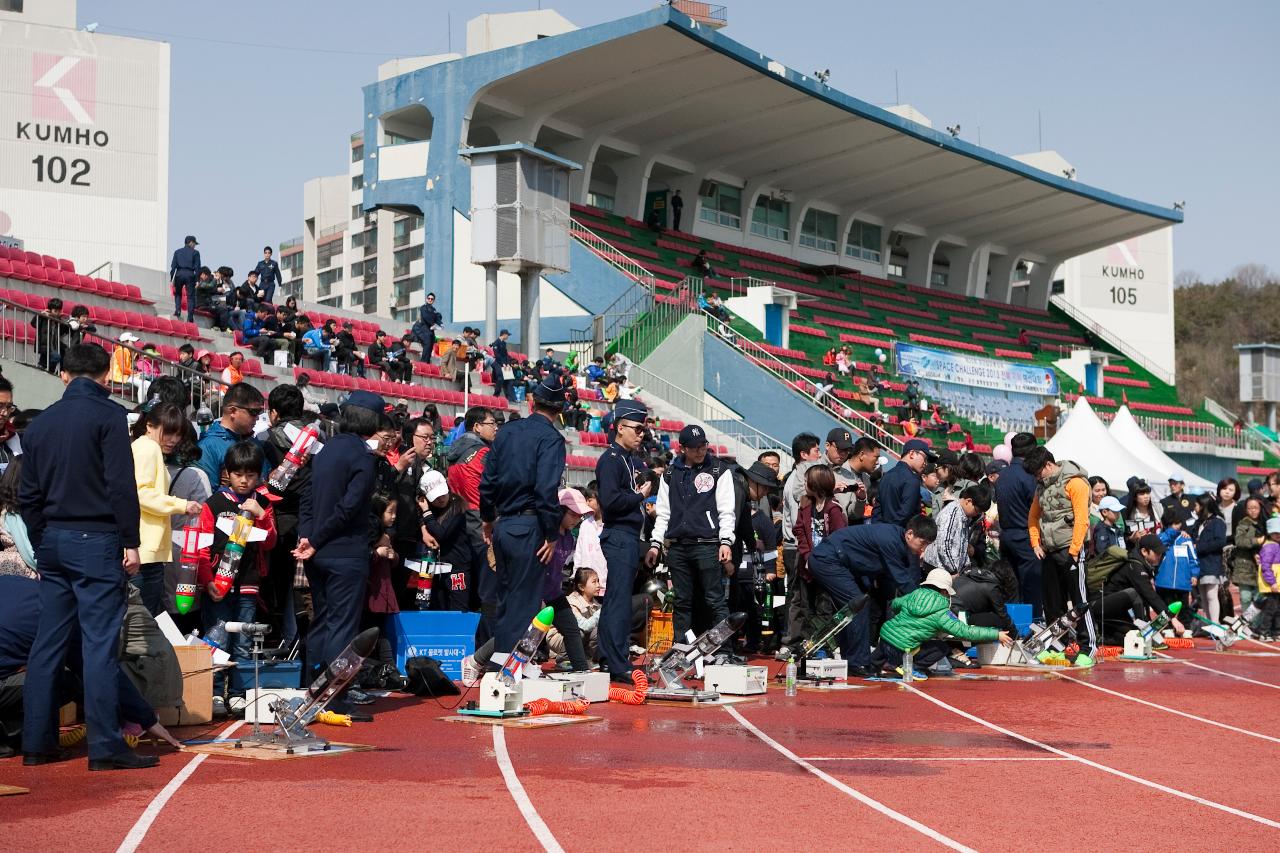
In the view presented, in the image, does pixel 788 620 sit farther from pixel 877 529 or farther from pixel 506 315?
pixel 506 315

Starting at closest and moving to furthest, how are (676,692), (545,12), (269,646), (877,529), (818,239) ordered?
1. (269,646)
2. (676,692)
3. (877,529)
4. (818,239)
5. (545,12)

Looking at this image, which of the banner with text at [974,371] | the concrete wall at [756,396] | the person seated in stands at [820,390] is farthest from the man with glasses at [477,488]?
the banner with text at [974,371]

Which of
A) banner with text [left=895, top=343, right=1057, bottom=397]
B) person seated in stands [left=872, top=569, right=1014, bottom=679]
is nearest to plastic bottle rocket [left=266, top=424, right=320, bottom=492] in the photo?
person seated in stands [left=872, top=569, right=1014, bottom=679]

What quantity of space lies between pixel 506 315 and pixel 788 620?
82.2 ft

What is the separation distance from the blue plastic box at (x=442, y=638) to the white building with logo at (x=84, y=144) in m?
31.4

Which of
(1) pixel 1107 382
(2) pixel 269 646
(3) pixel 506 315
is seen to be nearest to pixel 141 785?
(2) pixel 269 646

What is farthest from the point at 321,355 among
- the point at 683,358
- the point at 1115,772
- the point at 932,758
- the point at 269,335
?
the point at 1115,772

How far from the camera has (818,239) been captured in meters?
48.1

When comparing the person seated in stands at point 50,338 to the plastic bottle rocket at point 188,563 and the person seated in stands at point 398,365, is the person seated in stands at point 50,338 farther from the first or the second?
the person seated in stands at point 398,365

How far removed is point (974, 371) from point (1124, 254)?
102 ft

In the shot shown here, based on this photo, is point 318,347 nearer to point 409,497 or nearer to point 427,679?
point 409,497

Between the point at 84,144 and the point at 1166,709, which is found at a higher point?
the point at 84,144

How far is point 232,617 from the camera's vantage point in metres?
8.92

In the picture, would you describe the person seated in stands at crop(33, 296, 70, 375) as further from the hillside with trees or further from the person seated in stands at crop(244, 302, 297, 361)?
the hillside with trees
